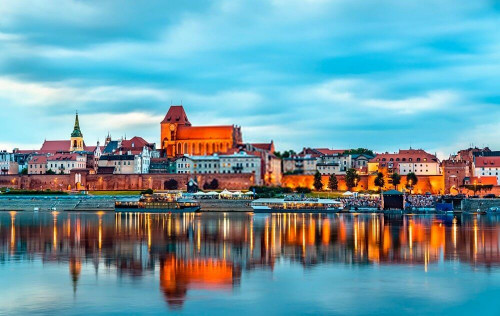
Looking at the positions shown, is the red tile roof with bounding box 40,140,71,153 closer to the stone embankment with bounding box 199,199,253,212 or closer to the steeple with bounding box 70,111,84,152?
the steeple with bounding box 70,111,84,152

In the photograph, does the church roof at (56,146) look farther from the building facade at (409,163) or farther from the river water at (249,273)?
the river water at (249,273)

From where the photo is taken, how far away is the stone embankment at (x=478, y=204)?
67.2 m

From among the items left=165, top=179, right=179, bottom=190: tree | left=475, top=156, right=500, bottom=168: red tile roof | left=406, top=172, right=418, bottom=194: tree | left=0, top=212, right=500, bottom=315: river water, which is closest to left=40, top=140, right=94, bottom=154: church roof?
left=165, top=179, right=179, bottom=190: tree

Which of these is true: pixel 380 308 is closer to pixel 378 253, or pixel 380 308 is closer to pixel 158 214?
pixel 378 253

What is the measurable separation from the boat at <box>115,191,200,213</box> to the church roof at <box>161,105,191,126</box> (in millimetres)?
31009

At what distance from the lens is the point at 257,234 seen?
3525cm

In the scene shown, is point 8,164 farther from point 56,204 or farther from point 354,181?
point 354,181

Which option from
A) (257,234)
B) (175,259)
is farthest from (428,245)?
(175,259)

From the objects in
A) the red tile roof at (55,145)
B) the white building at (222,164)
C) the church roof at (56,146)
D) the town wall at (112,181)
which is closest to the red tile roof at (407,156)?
the white building at (222,164)

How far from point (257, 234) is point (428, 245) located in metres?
8.98

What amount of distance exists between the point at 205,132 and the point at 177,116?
20.4 ft

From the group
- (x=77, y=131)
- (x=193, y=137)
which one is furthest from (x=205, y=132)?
(x=77, y=131)

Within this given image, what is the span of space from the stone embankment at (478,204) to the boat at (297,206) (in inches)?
499

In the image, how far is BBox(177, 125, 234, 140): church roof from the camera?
96.9 m
